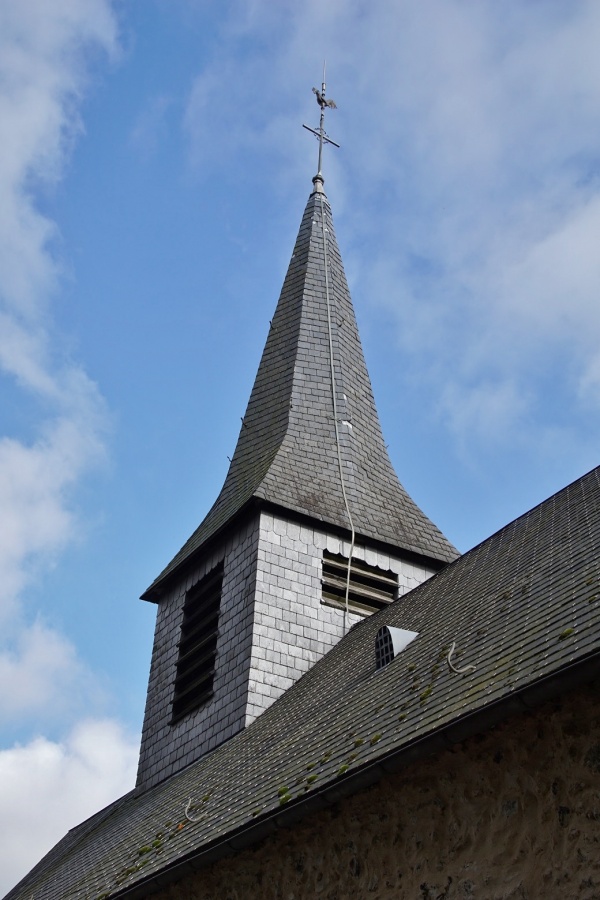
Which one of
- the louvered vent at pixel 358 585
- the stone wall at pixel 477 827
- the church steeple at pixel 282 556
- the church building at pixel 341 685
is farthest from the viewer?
the louvered vent at pixel 358 585

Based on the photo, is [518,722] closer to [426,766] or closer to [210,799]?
[426,766]

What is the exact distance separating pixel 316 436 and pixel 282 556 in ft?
8.06

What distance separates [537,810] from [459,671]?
161cm

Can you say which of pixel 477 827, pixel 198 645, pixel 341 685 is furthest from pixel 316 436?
pixel 477 827

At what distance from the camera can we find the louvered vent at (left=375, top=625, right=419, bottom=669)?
910 centimetres

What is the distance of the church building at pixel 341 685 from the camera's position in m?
5.72

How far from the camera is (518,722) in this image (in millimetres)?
5863

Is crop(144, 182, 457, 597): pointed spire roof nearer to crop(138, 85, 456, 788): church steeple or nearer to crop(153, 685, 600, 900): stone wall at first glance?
crop(138, 85, 456, 788): church steeple

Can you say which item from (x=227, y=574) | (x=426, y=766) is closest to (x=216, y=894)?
(x=426, y=766)

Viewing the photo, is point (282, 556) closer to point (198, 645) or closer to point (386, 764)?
point (198, 645)

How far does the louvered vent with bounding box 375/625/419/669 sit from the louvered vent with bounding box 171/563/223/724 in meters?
3.97

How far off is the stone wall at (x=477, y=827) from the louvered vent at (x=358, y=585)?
6.33 metres

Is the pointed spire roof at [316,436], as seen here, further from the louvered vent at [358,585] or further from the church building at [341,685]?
the louvered vent at [358,585]

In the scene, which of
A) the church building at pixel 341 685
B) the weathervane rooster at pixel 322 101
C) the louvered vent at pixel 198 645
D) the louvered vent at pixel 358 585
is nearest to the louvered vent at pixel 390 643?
the church building at pixel 341 685
